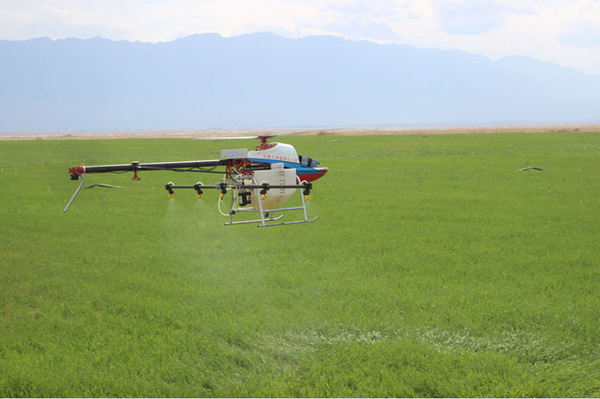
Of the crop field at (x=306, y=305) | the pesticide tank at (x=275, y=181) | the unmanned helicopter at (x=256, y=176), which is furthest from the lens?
the pesticide tank at (x=275, y=181)

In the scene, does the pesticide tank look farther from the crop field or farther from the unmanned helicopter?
the crop field

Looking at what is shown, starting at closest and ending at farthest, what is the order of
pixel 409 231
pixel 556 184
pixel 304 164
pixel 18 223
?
pixel 304 164
pixel 409 231
pixel 18 223
pixel 556 184

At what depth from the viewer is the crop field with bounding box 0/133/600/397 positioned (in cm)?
926

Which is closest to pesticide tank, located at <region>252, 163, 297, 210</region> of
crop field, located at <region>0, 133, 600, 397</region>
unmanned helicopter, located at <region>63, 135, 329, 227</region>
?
unmanned helicopter, located at <region>63, 135, 329, 227</region>

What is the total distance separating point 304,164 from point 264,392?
7044mm

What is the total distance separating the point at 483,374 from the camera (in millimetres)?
9250

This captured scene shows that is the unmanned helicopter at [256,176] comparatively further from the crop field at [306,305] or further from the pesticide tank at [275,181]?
the crop field at [306,305]

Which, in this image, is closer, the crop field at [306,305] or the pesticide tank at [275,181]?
the crop field at [306,305]

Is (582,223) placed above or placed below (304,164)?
below

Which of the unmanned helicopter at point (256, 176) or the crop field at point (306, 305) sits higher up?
the unmanned helicopter at point (256, 176)

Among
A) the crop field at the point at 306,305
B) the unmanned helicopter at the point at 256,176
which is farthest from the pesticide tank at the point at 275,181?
the crop field at the point at 306,305

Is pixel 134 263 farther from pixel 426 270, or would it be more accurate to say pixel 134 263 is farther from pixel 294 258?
pixel 426 270

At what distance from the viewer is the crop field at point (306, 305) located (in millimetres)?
9258

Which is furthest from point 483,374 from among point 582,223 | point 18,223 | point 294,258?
point 18,223
